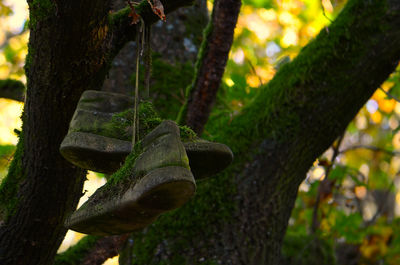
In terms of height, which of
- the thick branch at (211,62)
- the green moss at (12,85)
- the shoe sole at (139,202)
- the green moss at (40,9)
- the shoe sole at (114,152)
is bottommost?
the shoe sole at (139,202)

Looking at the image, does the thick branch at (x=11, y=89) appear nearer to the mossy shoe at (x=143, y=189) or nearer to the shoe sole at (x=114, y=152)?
the shoe sole at (x=114, y=152)

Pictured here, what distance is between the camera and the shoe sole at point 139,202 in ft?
3.76

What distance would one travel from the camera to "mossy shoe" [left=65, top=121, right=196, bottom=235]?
116 centimetres

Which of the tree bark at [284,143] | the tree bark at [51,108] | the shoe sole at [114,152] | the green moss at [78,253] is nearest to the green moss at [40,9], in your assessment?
the tree bark at [51,108]

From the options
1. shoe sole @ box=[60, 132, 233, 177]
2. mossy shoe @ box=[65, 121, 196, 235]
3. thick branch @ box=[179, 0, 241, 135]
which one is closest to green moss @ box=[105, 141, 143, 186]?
mossy shoe @ box=[65, 121, 196, 235]

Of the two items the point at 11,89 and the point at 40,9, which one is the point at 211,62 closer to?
the point at 40,9

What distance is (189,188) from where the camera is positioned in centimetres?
117

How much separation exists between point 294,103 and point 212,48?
0.58 m

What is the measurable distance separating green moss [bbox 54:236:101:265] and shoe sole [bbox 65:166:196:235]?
145cm

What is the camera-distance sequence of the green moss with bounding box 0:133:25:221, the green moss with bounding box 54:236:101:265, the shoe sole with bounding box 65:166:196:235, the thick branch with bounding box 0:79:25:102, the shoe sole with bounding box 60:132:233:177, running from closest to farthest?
the shoe sole with bounding box 65:166:196:235 < the shoe sole with bounding box 60:132:233:177 < the green moss with bounding box 0:133:25:221 < the green moss with bounding box 54:236:101:265 < the thick branch with bounding box 0:79:25:102

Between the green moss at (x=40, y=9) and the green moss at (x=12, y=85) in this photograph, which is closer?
the green moss at (x=40, y=9)

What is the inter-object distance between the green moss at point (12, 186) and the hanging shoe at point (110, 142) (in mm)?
594

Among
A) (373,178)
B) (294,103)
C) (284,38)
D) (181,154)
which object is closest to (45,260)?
(181,154)

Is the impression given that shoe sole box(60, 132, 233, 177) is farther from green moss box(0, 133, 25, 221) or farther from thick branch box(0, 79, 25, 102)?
thick branch box(0, 79, 25, 102)
